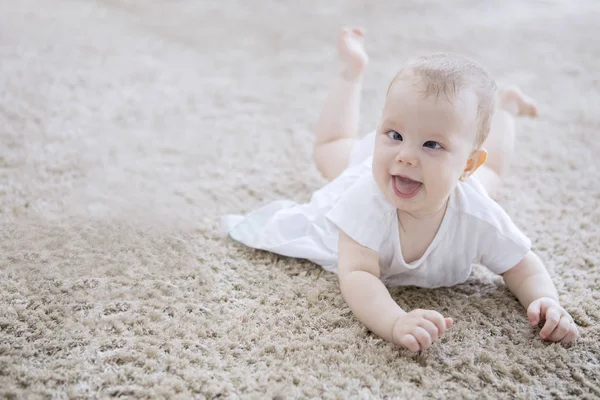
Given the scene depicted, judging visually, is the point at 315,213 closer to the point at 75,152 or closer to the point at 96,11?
the point at 75,152

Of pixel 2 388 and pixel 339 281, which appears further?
pixel 339 281

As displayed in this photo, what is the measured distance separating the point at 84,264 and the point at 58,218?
163mm

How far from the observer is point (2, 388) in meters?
0.76

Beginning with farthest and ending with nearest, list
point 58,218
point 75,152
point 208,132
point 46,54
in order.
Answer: point 46,54, point 208,132, point 75,152, point 58,218

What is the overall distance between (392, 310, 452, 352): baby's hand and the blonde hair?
10.7 inches

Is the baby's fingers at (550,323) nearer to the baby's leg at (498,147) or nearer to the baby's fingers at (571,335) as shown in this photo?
the baby's fingers at (571,335)

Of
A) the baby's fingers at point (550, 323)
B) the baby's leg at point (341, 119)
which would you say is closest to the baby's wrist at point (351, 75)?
the baby's leg at point (341, 119)

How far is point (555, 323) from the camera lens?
899mm

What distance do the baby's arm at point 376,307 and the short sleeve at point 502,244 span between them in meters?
0.19

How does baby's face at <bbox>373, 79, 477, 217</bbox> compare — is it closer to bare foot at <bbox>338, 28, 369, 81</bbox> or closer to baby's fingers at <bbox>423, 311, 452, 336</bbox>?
baby's fingers at <bbox>423, 311, 452, 336</bbox>

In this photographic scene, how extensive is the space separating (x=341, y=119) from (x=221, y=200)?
11.7 inches

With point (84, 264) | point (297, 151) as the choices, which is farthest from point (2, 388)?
point (297, 151)

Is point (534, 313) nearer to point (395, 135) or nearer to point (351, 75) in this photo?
point (395, 135)

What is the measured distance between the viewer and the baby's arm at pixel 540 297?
0.90 metres
